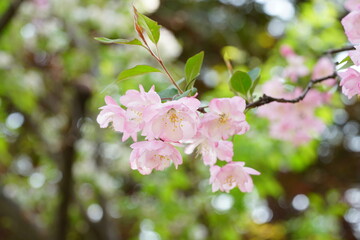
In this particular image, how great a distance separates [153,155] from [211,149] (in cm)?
11

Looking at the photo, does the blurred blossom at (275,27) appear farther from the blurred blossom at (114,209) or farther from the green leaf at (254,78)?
the green leaf at (254,78)

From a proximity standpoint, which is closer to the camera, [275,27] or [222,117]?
[222,117]

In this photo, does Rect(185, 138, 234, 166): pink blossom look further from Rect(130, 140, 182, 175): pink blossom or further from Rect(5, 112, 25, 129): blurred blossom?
Rect(5, 112, 25, 129): blurred blossom

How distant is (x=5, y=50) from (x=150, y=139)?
104 inches

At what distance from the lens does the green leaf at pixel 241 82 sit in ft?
2.68

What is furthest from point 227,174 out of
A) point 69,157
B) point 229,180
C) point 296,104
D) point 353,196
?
point 353,196

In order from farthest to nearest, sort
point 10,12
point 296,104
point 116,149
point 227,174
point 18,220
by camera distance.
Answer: point 116,149 → point 18,220 → point 10,12 → point 296,104 → point 227,174

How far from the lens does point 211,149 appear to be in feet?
2.59

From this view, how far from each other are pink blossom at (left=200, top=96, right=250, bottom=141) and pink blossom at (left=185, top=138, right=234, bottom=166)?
0.04m

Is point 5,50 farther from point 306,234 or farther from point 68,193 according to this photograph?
point 306,234

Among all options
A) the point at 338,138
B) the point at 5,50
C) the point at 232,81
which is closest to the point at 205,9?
the point at 338,138

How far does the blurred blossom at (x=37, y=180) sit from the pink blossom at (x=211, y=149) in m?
3.45

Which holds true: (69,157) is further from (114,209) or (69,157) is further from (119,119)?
(119,119)

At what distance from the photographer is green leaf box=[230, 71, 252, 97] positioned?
0.82 m
